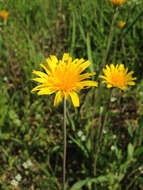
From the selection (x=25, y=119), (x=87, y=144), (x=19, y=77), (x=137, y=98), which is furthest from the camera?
(x=19, y=77)

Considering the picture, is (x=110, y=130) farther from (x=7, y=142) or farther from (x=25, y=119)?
(x=7, y=142)

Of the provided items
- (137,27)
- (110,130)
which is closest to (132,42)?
(137,27)

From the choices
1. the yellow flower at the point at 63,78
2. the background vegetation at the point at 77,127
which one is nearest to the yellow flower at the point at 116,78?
the background vegetation at the point at 77,127

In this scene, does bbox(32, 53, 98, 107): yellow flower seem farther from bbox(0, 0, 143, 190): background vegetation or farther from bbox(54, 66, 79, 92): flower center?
bbox(0, 0, 143, 190): background vegetation

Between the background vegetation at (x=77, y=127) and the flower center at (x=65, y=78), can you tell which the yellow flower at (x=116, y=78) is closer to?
the background vegetation at (x=77, y=127)

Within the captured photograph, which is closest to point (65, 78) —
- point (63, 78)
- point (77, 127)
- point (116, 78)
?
point (63, 78)

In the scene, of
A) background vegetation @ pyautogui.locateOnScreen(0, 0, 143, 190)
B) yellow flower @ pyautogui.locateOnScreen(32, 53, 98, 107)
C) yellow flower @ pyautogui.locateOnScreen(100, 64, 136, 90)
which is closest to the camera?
yellow flower @ pyautogui.locateOnScreen(32, 53, 98, 107)

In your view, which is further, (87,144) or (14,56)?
(14,56)

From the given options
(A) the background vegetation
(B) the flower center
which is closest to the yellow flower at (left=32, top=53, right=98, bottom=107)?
(B) the flower center
